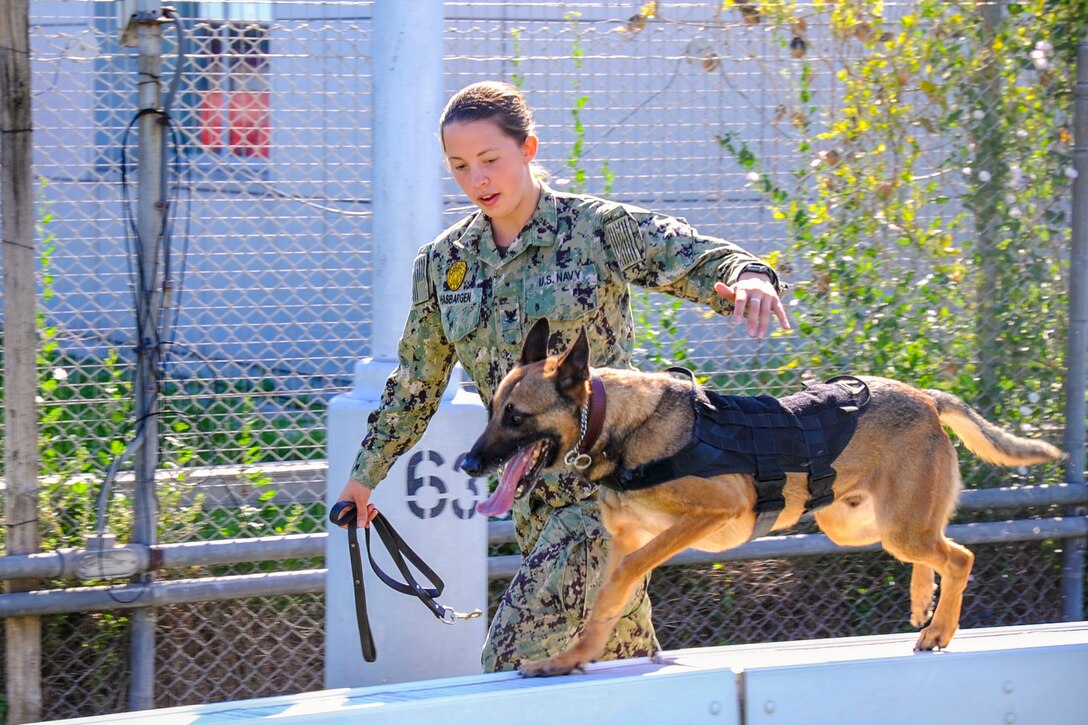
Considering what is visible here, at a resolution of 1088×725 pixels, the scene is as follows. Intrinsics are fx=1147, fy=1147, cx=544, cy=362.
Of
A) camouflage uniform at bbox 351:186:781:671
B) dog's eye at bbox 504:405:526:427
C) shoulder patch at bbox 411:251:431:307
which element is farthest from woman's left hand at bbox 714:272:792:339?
shoulder patch at bbox 411:251:431:307

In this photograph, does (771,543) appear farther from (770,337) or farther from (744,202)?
(744,202)

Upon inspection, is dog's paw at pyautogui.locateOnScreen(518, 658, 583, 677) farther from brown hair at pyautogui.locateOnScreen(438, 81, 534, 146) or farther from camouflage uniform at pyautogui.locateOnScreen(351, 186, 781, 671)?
brown hair at pyautogui.locateOnScreen(438, 81, 534, 146)

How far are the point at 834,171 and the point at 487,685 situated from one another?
11.3 ft

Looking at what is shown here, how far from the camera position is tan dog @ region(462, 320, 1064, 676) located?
3.03m

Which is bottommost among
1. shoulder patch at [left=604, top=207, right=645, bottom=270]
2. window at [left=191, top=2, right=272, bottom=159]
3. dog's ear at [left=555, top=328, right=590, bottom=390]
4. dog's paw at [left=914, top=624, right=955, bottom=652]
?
dog's paw at [left=914, top=624, right=955, bottom=652]

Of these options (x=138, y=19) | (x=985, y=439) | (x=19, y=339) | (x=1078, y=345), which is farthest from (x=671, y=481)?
(x=1078, y=345)

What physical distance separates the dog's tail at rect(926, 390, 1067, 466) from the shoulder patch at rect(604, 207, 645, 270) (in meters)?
1.15

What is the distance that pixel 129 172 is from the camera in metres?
4.43

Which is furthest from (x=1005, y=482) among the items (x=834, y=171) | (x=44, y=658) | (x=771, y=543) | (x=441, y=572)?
(x=44, y=658)

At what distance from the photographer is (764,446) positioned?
3160mm

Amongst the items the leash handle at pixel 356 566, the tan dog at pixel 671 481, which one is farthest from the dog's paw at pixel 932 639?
the leash handle at pixel 356 566

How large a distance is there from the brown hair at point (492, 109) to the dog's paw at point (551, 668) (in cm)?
145

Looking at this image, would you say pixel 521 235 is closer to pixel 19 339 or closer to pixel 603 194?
pixel 603 194

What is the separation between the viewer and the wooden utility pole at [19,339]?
165 inches
